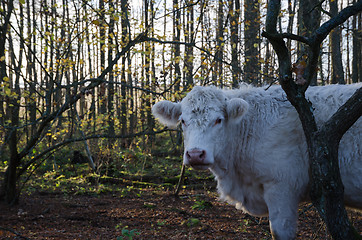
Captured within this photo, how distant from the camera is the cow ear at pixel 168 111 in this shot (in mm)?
4562

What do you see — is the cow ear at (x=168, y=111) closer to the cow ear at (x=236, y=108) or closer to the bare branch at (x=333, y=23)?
the cow ear at (x=236, y=108)

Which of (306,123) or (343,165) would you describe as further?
Result: (343,165)

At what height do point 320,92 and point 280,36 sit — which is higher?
point 280,36

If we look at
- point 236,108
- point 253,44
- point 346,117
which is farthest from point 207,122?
point 253,44

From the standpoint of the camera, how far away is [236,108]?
13.0 ft

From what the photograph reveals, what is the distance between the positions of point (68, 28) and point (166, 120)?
14.1 feet

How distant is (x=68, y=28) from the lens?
7312 mm

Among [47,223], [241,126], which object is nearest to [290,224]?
[241,126]

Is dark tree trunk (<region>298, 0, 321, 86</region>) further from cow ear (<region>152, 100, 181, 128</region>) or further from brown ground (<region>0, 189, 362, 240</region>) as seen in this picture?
brown ground (<region>0, 189, 362, 240</region>)

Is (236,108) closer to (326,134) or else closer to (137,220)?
(326,134)

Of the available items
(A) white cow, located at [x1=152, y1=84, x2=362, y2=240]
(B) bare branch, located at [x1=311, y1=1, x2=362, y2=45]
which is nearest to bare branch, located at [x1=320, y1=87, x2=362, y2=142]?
(B) bare branch, located at [x1=311, y1=1, x2=362, y2=45]

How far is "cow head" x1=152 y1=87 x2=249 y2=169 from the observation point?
11.5 ft

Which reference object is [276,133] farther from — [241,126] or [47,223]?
[47,223]

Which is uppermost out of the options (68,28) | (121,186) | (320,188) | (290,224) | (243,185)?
(68,28)
